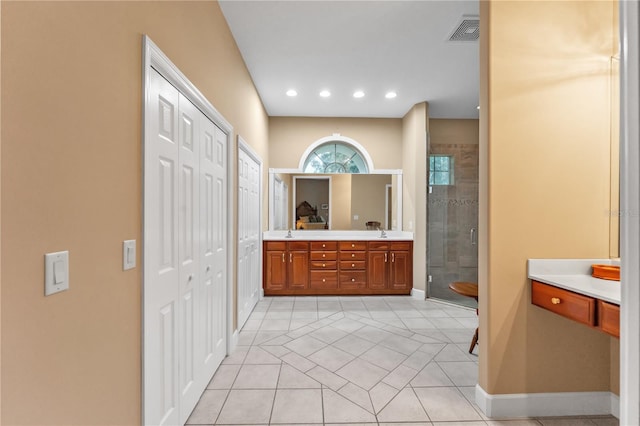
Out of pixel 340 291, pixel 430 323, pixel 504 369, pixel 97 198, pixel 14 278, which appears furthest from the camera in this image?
pixel 340 291

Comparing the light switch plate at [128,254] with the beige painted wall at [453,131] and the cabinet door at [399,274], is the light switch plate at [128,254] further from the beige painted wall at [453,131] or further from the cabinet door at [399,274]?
the beige painted wall at [453,131]

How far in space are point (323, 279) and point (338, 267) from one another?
0.28 metres

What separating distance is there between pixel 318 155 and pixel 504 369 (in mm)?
3717

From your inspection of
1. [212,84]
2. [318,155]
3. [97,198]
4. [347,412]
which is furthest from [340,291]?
[97,198]

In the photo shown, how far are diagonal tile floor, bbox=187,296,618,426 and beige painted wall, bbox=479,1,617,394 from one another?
0.42m

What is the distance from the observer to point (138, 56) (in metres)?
1.20

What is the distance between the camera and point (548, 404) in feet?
5.78

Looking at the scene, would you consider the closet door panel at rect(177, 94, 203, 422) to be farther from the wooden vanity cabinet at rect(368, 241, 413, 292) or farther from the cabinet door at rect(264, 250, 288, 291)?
the wooden vanity cabinet at rect(368, 241, 413, 292)

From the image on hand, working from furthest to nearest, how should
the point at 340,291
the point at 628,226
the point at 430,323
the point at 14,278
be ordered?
the point at 340,291 < the point at 430,323 < the point at 14,278 < the point at 628,226

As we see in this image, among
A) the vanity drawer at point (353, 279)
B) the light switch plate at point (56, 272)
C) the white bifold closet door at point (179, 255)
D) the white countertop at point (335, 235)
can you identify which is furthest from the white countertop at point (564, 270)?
the vanity drawer at point (353, 279)

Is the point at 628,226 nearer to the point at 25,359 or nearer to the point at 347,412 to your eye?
the point at 25,359

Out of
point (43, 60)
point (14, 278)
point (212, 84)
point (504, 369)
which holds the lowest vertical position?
point (504, 369)

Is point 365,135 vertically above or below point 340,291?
above

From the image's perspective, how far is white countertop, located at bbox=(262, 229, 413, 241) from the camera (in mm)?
4282
